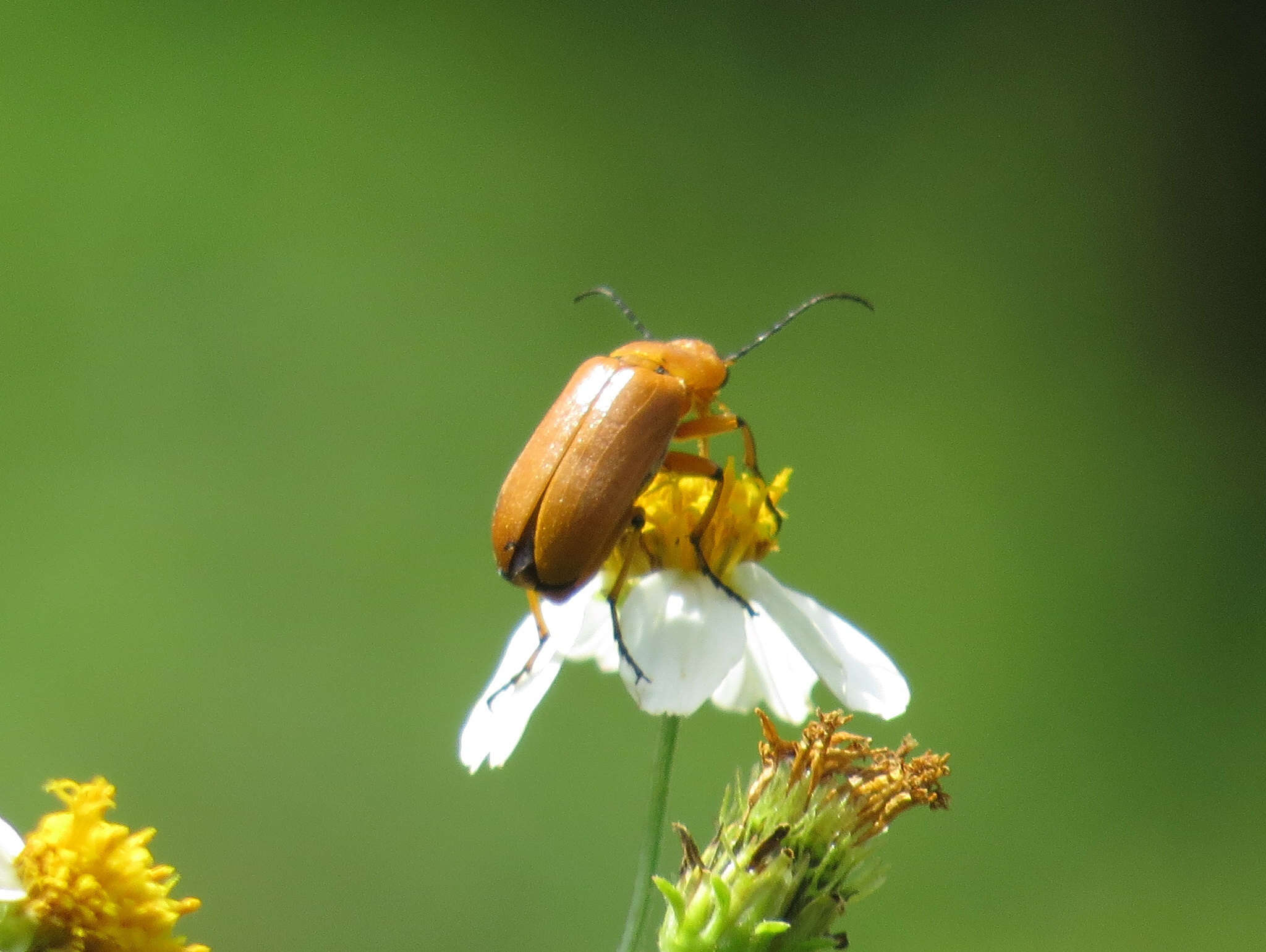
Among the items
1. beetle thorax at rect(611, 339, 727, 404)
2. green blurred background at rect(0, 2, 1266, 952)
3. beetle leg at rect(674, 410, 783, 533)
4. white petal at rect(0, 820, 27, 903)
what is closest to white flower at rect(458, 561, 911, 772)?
beetle leg at rect(674, 410, 783, 533)

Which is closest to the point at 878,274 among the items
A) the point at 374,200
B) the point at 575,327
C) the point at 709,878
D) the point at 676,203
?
the point at 676,203

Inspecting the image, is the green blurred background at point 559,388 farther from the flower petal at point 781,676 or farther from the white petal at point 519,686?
the white petal at point 519,686

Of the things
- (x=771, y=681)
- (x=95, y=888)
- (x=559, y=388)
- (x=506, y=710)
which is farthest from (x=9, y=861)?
(x=559, y=388)

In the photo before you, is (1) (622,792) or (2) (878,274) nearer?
(1) (622,792)

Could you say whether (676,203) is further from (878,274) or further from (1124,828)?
(1124,828)

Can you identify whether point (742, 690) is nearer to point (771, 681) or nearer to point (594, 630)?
point (771, 681)
